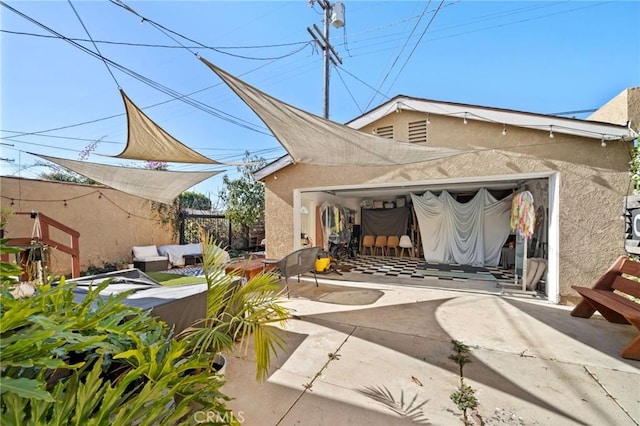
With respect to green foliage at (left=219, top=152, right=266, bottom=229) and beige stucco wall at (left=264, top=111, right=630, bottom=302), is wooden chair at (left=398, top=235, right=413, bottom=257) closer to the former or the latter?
beige stucco wall at (left=264, top=111, right=630, bottom=302)

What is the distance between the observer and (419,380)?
7.31 feet

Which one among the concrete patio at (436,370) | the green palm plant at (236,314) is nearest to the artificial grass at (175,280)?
the concrete patio at (436,370)

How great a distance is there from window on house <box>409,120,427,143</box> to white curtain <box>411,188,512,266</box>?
4.37 metres

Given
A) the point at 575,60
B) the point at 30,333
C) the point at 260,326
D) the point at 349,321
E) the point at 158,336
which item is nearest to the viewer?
the point at 30,333

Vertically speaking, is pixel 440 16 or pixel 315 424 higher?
pixel 440 16

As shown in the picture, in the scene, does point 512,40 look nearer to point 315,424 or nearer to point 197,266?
point 315,424

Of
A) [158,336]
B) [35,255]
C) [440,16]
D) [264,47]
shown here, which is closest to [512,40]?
[440,16]

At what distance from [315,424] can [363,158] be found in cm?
329

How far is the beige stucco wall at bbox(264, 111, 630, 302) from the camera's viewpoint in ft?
12.7

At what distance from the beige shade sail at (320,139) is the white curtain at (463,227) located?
5.46 m

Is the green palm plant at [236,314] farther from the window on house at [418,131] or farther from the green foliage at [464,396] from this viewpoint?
the window on house at [418,131]

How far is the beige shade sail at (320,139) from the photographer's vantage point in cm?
273

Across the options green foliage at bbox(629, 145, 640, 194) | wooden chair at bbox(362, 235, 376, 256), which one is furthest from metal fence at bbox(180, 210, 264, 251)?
green foliage at bbox(629, 145, 640, 194)

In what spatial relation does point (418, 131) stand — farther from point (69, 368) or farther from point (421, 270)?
point (69, 368)
